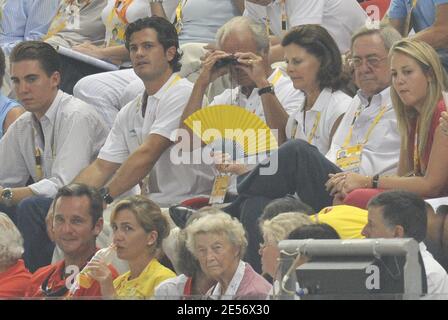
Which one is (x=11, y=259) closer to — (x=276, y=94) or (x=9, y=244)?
(x=9, y=244)

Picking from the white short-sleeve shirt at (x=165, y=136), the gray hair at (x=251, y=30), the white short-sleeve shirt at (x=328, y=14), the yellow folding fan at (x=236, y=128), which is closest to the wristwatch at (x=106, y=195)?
the white short-sleeve shirt at (x=165, y=136)

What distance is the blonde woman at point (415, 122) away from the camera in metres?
6.97

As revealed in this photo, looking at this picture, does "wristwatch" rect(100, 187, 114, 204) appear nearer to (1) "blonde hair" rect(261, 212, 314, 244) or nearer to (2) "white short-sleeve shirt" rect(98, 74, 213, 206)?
(2) "white short-sleeve shirt" rect(98, 74, 213, 206)

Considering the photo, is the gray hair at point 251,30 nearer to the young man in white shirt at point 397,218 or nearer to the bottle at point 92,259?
the bottle at point 92,259

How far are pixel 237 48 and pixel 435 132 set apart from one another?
59.4 inches

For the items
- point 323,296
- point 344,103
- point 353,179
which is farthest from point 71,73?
point 323,296

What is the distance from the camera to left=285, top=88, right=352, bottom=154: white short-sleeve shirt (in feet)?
25.4

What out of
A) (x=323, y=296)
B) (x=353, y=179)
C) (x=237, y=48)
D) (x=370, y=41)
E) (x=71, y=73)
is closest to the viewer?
(x=323, y=296)

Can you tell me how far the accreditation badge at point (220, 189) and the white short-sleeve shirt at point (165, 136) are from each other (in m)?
0.38

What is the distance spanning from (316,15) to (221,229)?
91.3 inches

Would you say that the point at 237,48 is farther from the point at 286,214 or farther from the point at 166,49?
the point at 286,214

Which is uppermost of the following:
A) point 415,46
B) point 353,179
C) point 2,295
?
point 415,46

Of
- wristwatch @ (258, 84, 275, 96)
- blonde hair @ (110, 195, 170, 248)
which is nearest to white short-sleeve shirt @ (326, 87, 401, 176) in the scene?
wristwatch @ (258, 84, 275, 96)

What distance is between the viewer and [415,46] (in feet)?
23.2
